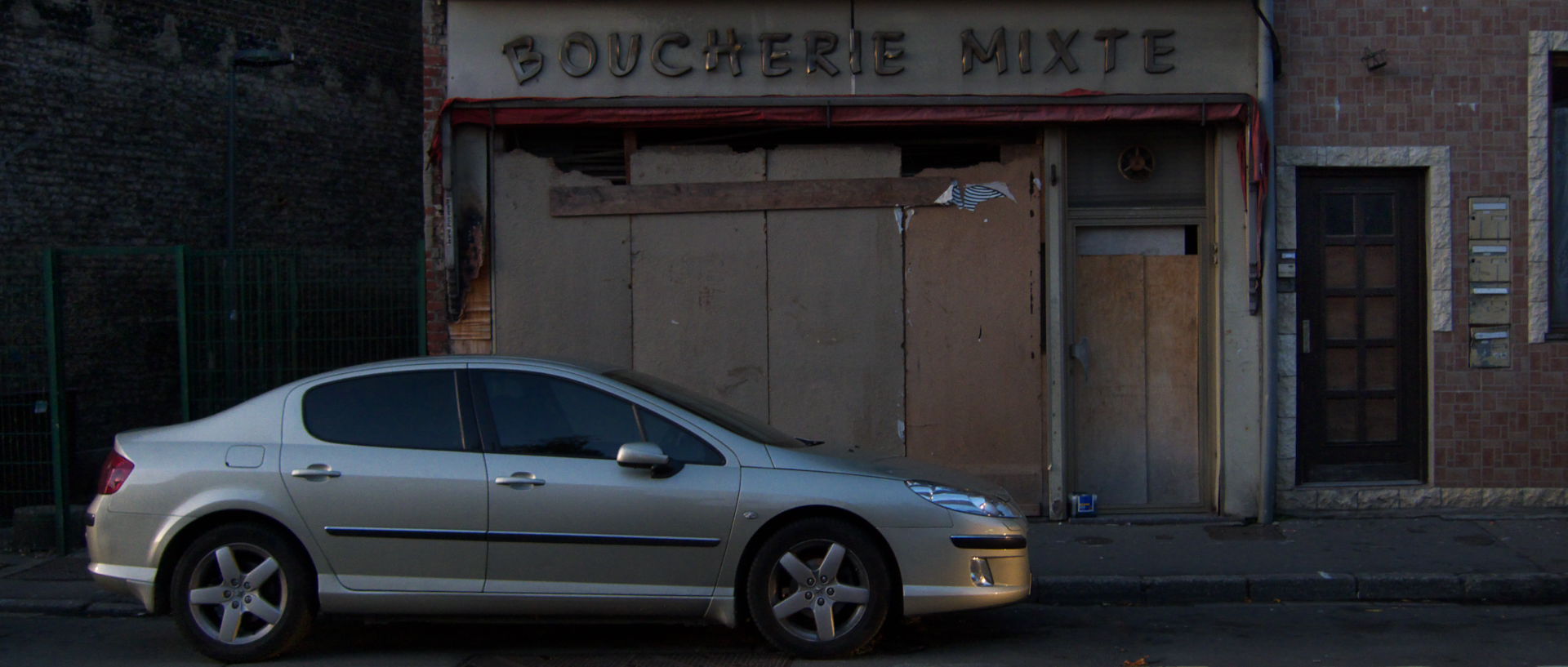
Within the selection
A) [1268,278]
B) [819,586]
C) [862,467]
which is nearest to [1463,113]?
[1268,278]

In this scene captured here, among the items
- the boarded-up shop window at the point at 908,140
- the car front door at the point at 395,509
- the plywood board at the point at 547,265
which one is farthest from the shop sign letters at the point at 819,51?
the car front door at the point at 395,509

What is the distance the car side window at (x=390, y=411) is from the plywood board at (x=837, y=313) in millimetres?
3849

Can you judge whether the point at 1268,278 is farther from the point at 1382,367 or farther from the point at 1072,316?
the point at 1072,316

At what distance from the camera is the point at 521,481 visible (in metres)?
5.93

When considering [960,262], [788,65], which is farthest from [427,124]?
[960,262]

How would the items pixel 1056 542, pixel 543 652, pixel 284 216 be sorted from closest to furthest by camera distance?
1. pixel 543 652
2. pixel 1056 542
3. pixel 284 216

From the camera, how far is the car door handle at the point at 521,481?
5.92 m

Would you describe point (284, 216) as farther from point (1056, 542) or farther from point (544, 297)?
point (1056, 542)

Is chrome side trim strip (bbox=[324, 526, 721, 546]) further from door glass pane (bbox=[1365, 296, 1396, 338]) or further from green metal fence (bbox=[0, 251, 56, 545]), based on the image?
door glass pane (bbox=[1365, 296, 1396, 338])

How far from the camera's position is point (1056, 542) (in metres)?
8.84

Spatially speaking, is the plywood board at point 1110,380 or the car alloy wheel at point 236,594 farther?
the plywood board at point 1110,380

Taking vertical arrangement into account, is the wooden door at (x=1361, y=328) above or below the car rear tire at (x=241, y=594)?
above

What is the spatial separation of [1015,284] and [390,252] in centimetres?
478

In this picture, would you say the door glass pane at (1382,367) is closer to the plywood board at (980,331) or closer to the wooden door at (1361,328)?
the wooden door at (1361,328)
